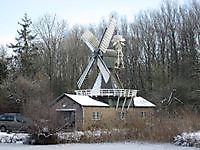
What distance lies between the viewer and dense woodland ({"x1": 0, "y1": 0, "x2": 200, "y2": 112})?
48625 millimetres

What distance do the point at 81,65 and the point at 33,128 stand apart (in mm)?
32295

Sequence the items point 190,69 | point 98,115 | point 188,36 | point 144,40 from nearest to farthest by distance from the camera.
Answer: point 98,115
point 190,69
point 188,36
point 144,40

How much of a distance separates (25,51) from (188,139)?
32715mm

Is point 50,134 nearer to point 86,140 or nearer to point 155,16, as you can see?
point 86,140

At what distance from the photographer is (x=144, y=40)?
191 ft

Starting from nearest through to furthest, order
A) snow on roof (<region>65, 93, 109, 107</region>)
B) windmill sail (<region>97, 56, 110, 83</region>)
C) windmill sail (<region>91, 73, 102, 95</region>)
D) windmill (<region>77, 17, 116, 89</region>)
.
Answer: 1. snow on roof (<region>65, 93, 109, 107</region>)
2. windmill sail (<region>91, 73, 102, 95</region>)
3. windmill sail (<region>97, 56, 110, 83</region>)
4. windmill (<region>77, 17, 116, 89</region>)

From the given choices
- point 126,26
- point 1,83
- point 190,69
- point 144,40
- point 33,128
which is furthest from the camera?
point 126,26

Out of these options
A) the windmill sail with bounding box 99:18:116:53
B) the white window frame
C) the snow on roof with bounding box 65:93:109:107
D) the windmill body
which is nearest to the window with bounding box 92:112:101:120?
the white window frame

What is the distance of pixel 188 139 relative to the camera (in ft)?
87.0

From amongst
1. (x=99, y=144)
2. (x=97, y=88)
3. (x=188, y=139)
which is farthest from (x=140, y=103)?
(x=188, y=139)

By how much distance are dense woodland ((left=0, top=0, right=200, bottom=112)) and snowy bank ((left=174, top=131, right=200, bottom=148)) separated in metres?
18.2

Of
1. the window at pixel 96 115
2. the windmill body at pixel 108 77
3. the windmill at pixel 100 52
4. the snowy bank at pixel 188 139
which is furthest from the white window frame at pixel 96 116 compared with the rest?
the snowy bank at pixel 188 139

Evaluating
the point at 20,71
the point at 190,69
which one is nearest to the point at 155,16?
the point at 190,69

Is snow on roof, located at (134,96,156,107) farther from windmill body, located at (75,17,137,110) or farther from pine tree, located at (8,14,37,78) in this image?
pine tree, located at (8,14,37,78)
